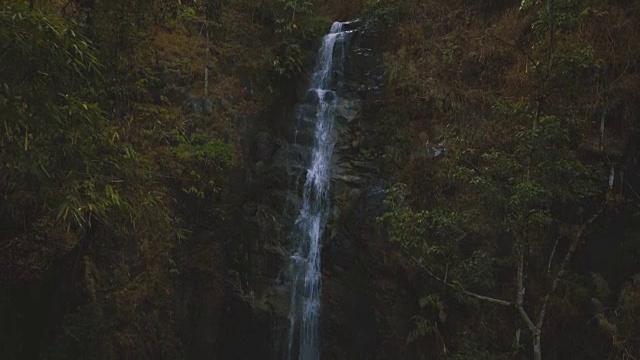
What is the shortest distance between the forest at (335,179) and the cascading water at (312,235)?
220 mm

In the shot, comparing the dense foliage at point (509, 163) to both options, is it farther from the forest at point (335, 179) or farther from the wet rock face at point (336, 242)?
the wet rock face at point (336, 242)

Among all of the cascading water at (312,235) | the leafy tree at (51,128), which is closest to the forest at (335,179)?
the leafy tree at (51,128)

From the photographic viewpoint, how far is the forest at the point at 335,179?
5.34 meters

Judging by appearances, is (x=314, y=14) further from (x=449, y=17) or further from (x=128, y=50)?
(x=128, y=50)

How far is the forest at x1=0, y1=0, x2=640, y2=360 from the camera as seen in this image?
5.34 metres

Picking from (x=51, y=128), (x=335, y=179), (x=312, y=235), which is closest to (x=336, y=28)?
(x=335, y=179)

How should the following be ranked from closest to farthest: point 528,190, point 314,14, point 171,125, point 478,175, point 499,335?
point 528,190
point 478,175
point 499,335
point 171,125
point 314,14

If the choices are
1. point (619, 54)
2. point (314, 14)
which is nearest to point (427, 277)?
point (619, 54)

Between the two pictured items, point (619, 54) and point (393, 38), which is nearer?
point (619, 54)

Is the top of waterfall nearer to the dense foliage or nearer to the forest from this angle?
the forest

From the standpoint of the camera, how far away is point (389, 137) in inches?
427

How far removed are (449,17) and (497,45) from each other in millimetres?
2013

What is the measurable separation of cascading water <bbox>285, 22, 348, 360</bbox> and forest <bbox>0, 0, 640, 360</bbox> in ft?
0.72

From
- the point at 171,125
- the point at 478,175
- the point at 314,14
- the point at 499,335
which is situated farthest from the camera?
the point at 314,14
